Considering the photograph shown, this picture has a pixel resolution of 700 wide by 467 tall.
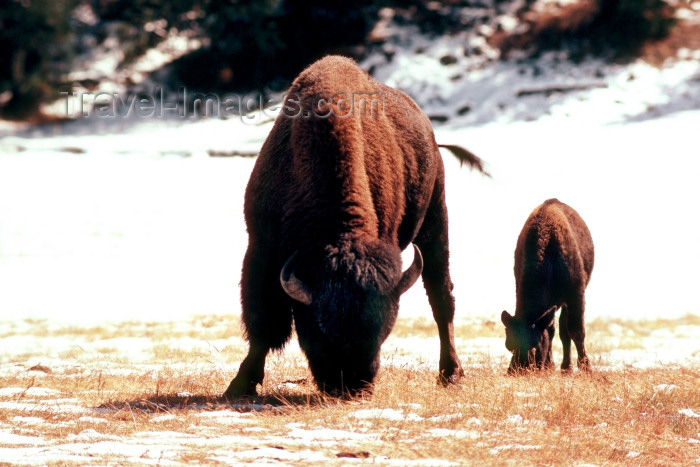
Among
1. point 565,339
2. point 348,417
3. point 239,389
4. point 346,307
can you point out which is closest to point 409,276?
point 346,307

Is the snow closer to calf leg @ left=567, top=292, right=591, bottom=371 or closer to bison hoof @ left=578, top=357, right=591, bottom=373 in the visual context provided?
calf leg @ left=567, top=292, right=591, bottom=371

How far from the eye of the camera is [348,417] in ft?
16.5

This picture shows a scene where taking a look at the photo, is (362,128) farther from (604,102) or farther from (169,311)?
(604,102)

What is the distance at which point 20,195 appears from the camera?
63.6ft

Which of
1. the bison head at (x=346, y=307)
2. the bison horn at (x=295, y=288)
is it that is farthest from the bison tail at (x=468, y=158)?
the bison horn at (x=295, y=288)

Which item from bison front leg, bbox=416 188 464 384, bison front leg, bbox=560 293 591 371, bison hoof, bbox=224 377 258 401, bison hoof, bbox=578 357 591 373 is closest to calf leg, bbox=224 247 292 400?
bison hoof, bbox=224 377 258 401

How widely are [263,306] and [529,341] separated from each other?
3.05 metres

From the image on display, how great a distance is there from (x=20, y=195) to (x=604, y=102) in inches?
575

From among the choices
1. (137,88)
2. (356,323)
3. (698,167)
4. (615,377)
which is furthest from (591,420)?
(137,88)

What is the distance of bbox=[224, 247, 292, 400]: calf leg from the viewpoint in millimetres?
5879

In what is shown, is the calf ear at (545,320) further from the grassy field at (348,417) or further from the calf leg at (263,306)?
the calf leg at (263,306)

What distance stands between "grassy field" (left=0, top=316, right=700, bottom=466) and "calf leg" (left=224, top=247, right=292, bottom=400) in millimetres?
416

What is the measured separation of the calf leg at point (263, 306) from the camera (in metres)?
5.88

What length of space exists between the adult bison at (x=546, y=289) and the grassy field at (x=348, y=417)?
1.20ft
